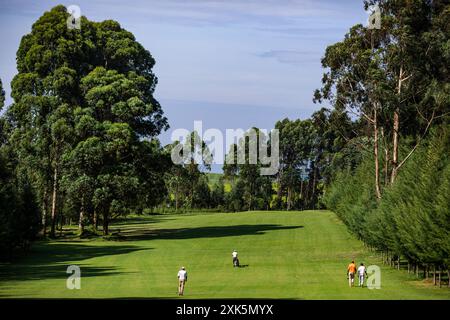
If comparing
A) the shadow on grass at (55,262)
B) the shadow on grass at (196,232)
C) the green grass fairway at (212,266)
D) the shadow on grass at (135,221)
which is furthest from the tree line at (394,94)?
the shadow on grass at (135,221)

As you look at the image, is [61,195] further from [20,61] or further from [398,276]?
[398,276]

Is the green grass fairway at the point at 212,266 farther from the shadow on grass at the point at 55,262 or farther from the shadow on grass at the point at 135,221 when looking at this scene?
the shadow on grass at the point at 135,221

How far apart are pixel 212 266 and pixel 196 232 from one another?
32335 millimetres

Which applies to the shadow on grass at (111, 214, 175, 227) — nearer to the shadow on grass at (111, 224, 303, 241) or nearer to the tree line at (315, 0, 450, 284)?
the shadow on grass at (111, 224, 303, 241)

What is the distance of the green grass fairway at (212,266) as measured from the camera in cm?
4584

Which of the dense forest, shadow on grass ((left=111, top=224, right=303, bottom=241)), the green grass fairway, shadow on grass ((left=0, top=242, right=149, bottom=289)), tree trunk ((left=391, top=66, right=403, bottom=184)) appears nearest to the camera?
the green grass fairway

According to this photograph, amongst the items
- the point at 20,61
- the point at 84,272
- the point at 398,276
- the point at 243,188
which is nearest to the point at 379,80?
the point at 398,276

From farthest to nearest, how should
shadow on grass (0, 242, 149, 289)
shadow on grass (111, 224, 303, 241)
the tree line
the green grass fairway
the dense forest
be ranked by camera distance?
1. shadow on grass (111, 224, 303, 241)
2. the tree line
3. the dense forest
4. shadow on grass (0, 242, 149, 289)
5. the green grass fairway

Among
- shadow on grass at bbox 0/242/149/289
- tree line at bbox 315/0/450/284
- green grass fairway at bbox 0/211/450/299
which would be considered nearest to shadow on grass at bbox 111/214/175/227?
green grass fairway at bbox 0/211/450/299

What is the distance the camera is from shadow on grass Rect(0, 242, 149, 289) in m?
54.9

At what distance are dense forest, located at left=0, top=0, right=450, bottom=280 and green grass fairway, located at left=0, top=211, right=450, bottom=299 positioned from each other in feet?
9.00

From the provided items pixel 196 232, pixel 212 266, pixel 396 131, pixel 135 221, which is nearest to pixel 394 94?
pixel 396 131
